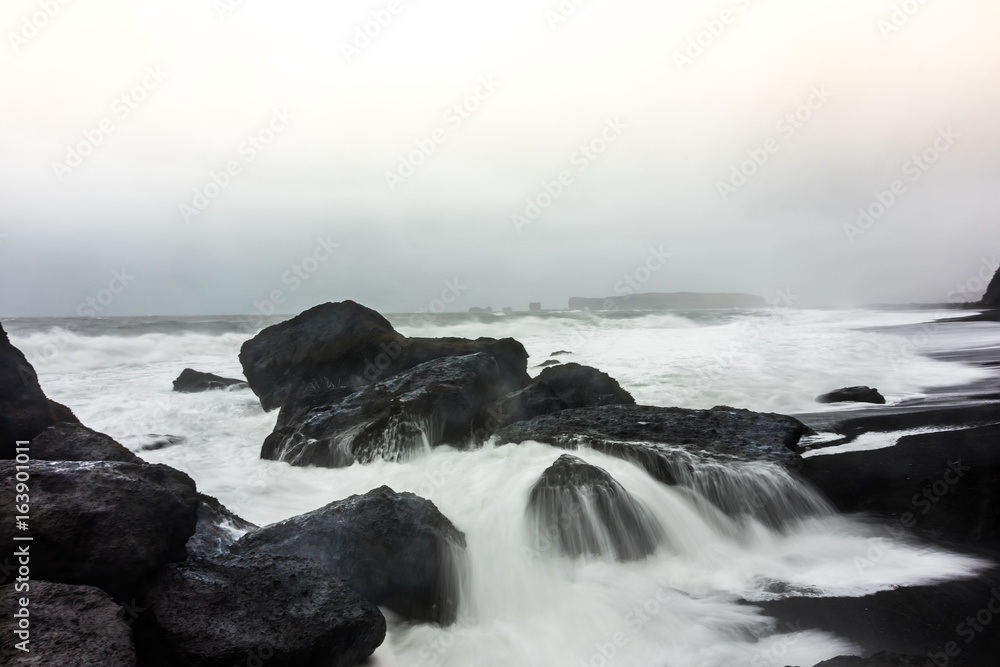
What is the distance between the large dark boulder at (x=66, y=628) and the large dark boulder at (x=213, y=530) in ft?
4.64

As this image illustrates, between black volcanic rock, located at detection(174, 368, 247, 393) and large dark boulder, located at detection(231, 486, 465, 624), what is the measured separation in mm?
13958

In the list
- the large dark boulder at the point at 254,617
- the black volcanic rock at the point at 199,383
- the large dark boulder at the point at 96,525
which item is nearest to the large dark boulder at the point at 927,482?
the large dark boulder at the point at 254,617

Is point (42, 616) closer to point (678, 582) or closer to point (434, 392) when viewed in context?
point (678, 582)

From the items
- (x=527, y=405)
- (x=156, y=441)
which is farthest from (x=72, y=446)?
(x=527, y=405)

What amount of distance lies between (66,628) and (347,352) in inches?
384

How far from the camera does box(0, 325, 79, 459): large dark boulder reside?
5395 millimetres

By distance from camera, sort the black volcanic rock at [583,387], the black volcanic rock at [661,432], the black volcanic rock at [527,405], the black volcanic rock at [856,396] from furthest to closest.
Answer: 1. the black volcanic rock at [856,396]
2. the black volcanic rock at [583,387]
3. the black volcanic rock at [527,405]
4. the black volcanic rock at [661,432]

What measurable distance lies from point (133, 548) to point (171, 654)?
0.78 meters

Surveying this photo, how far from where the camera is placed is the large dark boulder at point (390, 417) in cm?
863

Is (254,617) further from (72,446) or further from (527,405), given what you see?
(527,405)

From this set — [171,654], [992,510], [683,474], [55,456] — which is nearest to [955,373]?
[992,510]

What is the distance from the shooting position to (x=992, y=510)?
5.68m

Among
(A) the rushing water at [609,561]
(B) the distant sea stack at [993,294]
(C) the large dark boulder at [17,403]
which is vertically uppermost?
(B) the distant sea stack at [993,294]

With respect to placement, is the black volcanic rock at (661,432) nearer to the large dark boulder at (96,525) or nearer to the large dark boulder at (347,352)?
the large dark boulder at (347,352)
